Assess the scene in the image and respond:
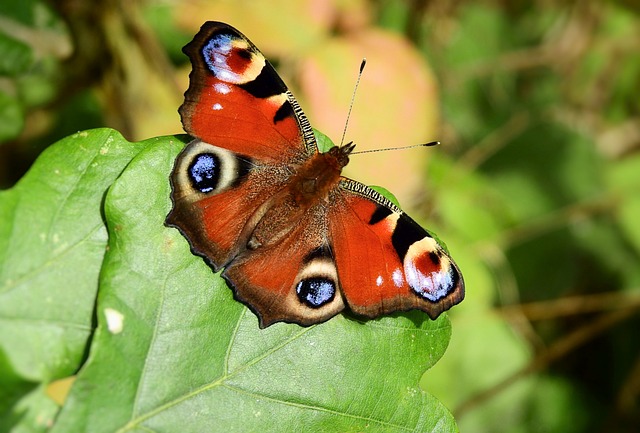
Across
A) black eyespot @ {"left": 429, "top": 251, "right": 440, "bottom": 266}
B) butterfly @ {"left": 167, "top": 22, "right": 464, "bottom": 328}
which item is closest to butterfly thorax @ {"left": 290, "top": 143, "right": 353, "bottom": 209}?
butterfly @ {"left": 167, "top": 22, "right": 464, "bottom": 328}

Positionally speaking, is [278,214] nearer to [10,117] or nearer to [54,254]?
[54,254]

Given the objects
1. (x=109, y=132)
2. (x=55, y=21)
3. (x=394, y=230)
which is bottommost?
(x=394, y=230)

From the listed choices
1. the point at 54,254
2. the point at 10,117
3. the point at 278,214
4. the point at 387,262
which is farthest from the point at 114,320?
the point at 10,117

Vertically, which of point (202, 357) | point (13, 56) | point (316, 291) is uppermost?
point (13, 56)

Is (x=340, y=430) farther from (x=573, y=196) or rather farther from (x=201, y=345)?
(x=573, y=196)

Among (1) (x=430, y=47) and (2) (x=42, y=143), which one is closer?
(2) (x=42, y=143)

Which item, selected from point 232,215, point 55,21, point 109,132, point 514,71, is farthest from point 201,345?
point 514,71

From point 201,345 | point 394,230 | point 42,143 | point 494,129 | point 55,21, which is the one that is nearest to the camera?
point 201,345
